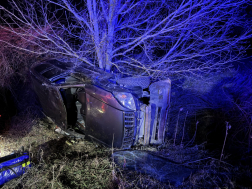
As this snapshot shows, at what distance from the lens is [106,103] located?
3590 mm

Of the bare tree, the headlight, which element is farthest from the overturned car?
the bare tree

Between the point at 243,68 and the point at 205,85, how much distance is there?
227 centimetres

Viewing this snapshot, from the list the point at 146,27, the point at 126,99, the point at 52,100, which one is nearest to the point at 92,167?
Answer: the point at 126,99

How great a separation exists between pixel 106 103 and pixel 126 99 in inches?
16.7

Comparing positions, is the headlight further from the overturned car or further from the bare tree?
the bare tree

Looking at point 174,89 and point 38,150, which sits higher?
point 174,89

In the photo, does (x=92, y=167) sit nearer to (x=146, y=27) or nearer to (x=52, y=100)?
(x=52, y=100)

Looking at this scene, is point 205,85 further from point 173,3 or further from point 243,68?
point 173,3

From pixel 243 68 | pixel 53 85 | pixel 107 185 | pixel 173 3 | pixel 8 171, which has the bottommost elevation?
pixel 107 185

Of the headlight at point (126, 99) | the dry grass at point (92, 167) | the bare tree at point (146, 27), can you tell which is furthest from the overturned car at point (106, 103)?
the bare tree at point (146, 27)

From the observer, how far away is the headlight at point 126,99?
3.56 m

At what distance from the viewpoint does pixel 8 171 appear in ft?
9.65

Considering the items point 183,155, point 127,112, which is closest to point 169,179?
point 183,155

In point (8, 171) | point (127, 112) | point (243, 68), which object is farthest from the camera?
point (243, 68)
